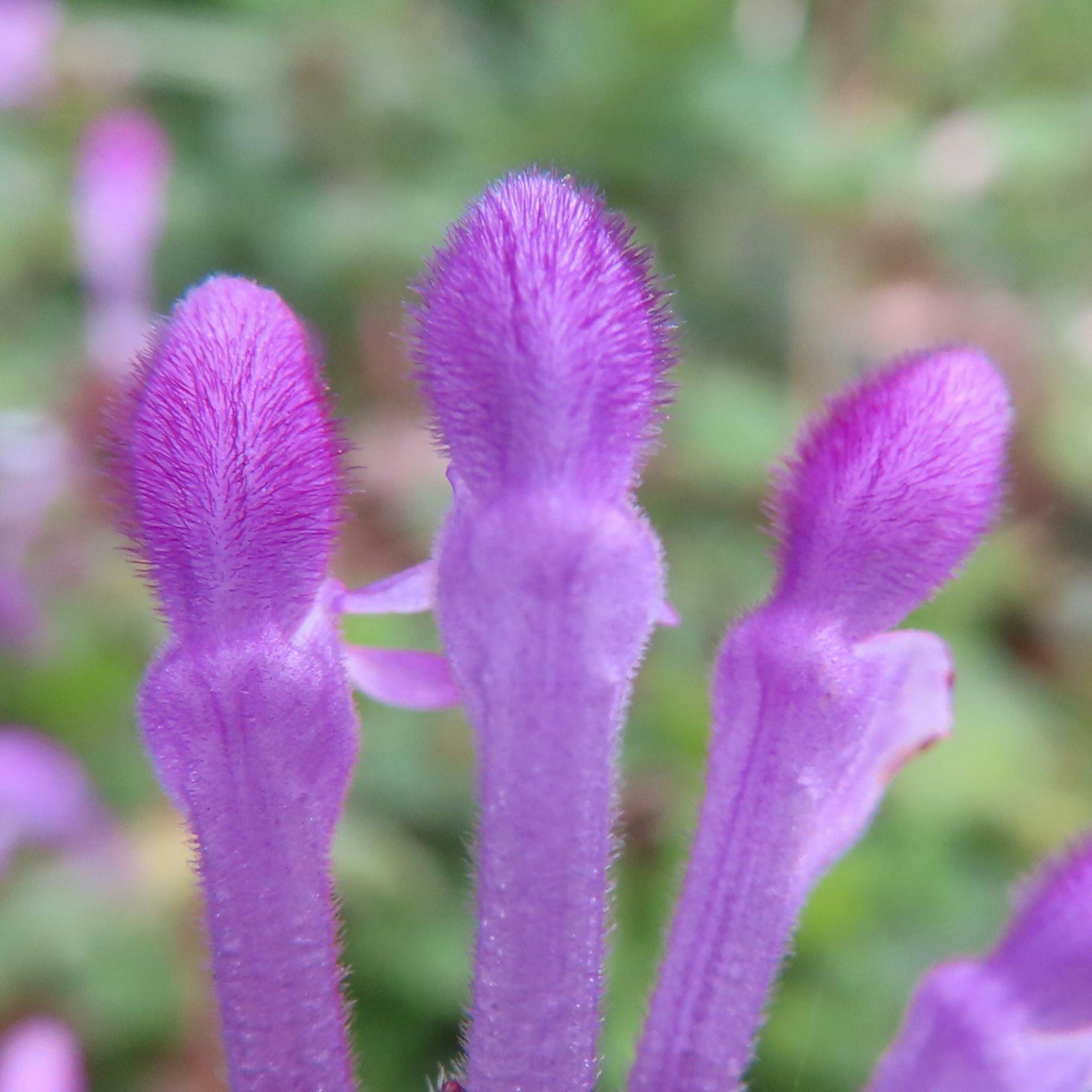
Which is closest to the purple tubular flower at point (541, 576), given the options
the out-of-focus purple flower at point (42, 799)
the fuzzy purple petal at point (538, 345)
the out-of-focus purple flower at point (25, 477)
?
the fuzzy purple petal at point (538, 345)

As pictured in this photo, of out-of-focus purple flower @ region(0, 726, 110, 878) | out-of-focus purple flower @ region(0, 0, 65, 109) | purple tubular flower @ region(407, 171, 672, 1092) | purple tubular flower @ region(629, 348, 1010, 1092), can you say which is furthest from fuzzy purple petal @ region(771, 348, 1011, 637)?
out-of-focus purple flower @ region(0, 0, 65, 109)

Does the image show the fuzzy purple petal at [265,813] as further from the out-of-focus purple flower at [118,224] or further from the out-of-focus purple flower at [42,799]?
the out-of-focus purple flower at [118,224]

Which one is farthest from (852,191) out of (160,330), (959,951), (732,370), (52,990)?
(160,330)

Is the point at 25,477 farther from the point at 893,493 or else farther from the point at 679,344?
the point at 893,493

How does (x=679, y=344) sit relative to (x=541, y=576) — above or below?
above

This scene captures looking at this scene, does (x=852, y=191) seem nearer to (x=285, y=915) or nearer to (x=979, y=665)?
(x=979, y=665)

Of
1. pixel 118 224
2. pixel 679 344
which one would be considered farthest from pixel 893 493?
pixel 118 224

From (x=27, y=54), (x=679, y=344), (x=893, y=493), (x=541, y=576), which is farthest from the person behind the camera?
(x=27, y=54)
